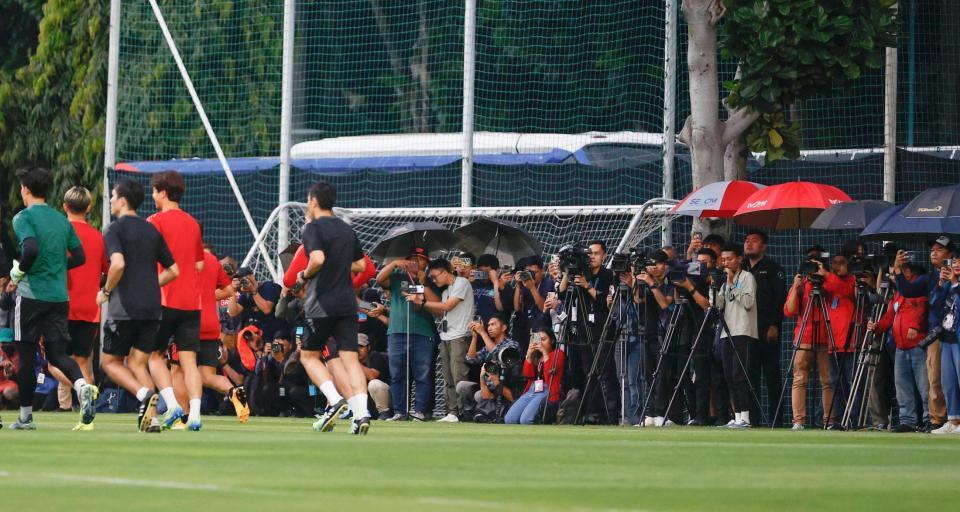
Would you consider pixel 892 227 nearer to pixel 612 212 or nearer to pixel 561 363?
pixel 561 363

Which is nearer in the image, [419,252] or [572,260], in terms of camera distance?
[572,260]

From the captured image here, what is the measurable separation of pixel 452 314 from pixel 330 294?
21.3 ft

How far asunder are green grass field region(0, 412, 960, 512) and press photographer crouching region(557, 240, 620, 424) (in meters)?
5.05

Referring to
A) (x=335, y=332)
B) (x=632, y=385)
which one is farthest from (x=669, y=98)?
(x=335, y=332)

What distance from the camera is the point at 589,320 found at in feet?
63.4

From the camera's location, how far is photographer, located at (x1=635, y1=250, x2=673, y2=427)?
18672mm

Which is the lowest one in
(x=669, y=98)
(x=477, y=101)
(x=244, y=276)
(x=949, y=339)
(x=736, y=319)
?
(x=949, y=339)

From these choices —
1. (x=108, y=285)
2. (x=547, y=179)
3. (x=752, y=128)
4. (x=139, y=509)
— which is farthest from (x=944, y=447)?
(x=547, y=179)

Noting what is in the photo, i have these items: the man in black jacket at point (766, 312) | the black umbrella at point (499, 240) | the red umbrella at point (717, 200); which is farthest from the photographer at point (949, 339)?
the black umbrella at point (499, 240)

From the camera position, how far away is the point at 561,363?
63.3ft

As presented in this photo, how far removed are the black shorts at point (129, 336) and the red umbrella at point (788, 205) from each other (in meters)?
7.10

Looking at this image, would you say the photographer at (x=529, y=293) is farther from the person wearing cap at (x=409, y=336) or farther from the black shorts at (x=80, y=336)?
the black shorts at (x=80, y=336)

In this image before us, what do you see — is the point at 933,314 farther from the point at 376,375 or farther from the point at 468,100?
the point at 468,100

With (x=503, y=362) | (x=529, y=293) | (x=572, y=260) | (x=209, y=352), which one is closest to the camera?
(x=209, y=352)
